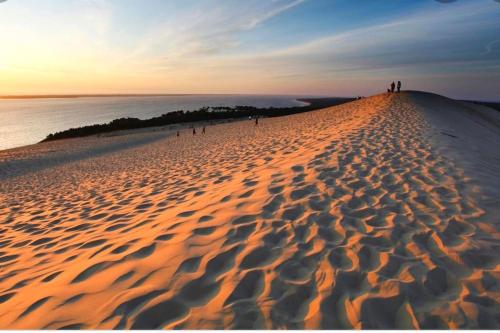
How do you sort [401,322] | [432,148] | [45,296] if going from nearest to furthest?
[401,322]
[45,296]
[432,148]

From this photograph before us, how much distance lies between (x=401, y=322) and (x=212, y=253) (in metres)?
2.02

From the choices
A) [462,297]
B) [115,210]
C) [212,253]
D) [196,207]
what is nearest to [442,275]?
[462,297]

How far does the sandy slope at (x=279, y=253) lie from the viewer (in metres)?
2.45

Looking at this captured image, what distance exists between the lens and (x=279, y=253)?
10.7ft

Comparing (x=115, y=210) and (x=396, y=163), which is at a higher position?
(x=396, y=163)

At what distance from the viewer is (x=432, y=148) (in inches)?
311

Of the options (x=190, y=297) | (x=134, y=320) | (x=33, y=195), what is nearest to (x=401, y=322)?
(x=190, y=297)

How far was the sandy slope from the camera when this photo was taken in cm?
245

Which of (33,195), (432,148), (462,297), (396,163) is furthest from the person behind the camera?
(33,195)

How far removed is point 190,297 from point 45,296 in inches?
61.1

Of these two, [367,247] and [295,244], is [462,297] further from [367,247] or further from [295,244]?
[295,244]

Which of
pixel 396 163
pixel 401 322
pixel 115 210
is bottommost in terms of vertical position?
pixel 115 210

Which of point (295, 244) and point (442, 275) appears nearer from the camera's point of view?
point (442, 275)

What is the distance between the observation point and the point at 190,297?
2613 mm
